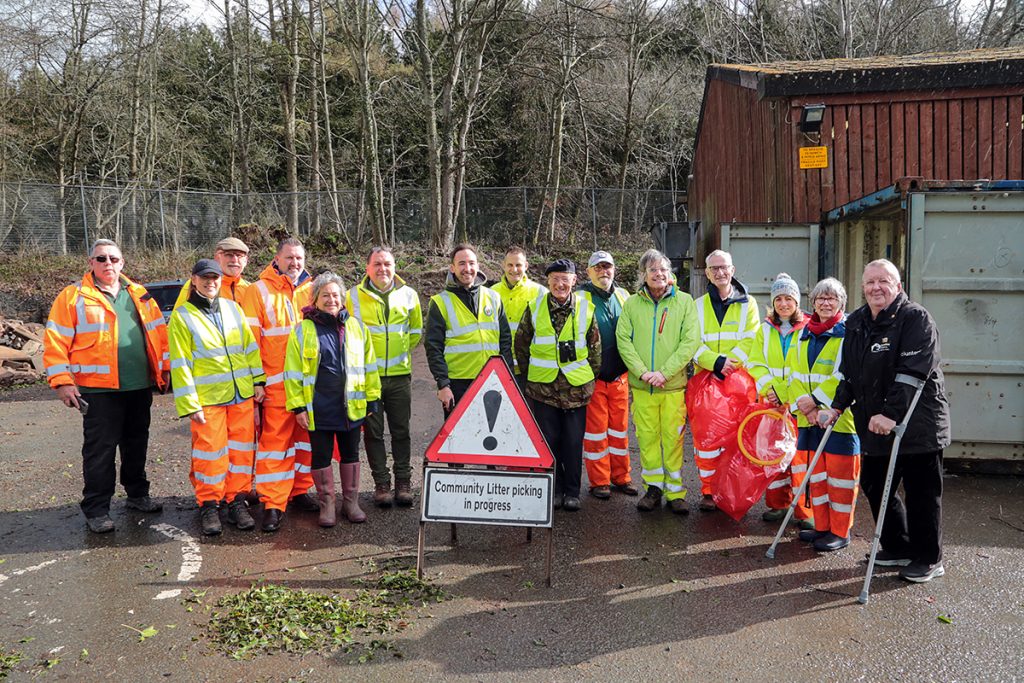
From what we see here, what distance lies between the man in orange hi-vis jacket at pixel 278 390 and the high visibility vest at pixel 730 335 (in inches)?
124

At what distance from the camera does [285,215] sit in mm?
22828

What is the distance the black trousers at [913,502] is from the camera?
4520 millimetres

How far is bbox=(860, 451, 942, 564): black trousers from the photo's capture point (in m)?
4.52

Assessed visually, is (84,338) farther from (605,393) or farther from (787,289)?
(787,289)

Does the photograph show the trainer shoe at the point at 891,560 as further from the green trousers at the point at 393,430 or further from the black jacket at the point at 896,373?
the green trousers at the point at 393,430

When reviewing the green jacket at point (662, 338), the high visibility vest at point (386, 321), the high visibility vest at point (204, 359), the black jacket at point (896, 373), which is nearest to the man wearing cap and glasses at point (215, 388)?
the high visibility vest at point (204, 359)

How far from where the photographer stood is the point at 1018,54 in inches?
401

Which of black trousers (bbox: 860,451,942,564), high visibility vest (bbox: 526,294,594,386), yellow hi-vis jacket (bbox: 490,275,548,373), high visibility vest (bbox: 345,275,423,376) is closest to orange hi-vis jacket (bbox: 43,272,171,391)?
high visibility vest (bbox: 345,275,423,376)

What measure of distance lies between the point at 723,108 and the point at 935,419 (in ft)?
35.1

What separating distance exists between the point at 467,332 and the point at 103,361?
107 inches

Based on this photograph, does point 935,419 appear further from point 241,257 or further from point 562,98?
point 562,98

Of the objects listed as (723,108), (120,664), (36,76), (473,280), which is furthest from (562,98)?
(120,664)

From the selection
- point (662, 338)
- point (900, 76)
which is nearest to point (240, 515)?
point (662, 338)

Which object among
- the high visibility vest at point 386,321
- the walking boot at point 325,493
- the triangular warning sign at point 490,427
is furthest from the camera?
the high visibility vest at point 386,321
